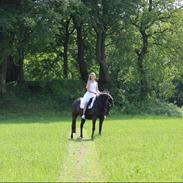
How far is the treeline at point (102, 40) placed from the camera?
4309 cm

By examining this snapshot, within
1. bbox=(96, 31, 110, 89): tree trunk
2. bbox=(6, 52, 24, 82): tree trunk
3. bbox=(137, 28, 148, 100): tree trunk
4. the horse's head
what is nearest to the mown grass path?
the horse's head

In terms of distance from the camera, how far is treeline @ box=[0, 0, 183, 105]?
43.1 meters

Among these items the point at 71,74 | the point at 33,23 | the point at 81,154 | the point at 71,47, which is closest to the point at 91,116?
the point at 81,154

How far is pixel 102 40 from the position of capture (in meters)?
51.3

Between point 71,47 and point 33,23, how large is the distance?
18574 millimetres

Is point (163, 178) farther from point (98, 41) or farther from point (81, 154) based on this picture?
point (98, 41)

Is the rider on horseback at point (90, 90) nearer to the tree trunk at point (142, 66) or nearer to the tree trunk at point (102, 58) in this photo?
the tree trunk at point (102, 58)

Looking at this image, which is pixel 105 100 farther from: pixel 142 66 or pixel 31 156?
pixel 142 66

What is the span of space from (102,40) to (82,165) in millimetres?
37259

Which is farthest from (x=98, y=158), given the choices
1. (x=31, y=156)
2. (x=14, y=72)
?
(x=14, y=72)

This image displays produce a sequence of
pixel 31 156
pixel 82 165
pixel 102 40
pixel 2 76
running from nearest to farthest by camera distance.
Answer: pixel 82 165, pixel 31 156, pixel 2 76, pixel 102 40

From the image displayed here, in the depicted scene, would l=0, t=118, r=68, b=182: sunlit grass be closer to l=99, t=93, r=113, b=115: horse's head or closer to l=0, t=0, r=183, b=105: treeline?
l=99, t=93, r=113, b=115: horse's head

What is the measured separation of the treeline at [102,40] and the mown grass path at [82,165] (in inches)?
923

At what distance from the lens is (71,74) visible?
64.4m
